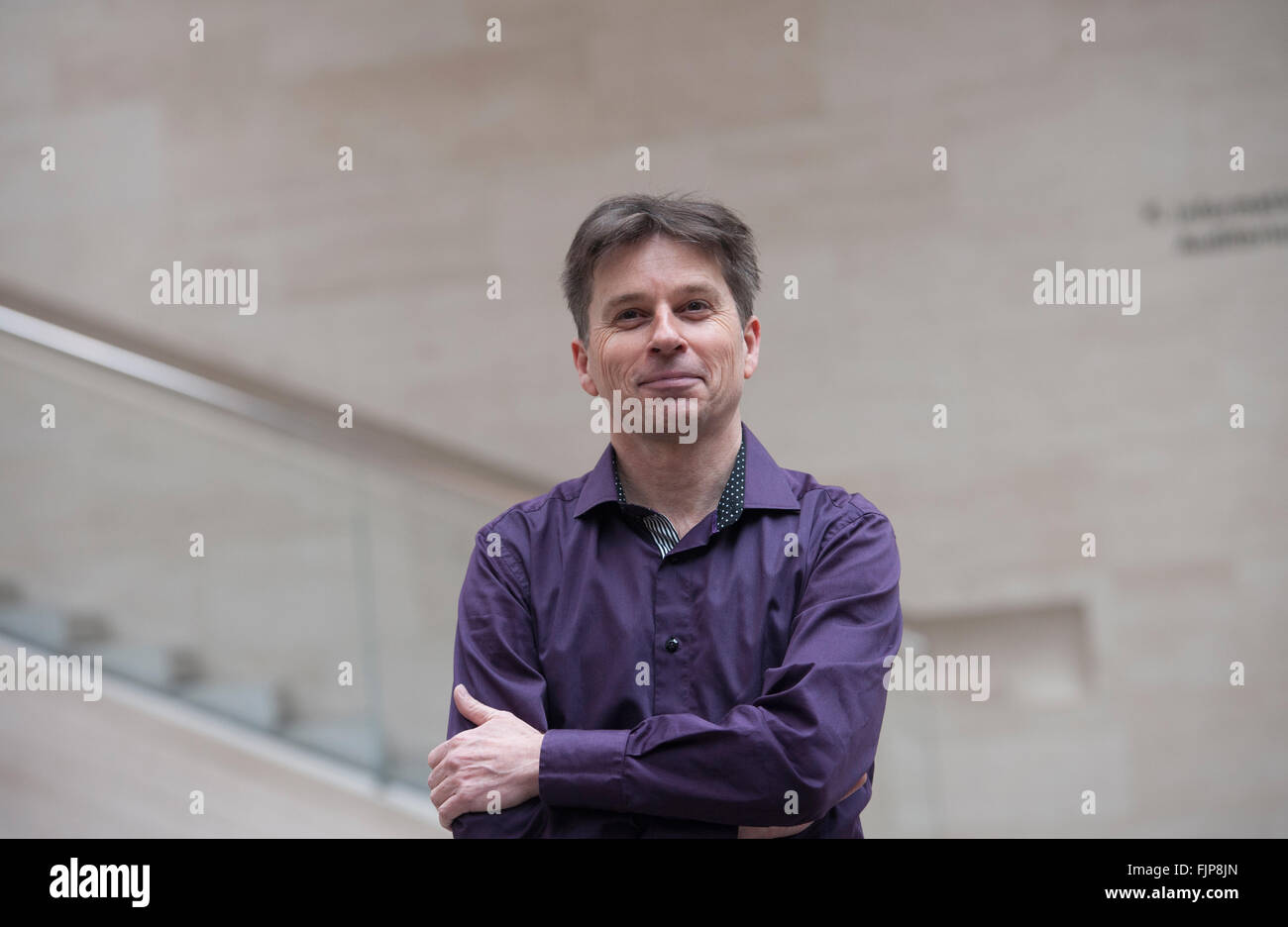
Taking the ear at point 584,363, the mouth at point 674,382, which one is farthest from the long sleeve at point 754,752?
the ear at point 584,363

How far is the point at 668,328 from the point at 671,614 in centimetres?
47

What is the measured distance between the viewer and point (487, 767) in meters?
1.87

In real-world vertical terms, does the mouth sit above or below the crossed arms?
above

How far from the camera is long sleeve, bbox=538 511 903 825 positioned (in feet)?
5.89

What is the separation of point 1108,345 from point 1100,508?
0.75m

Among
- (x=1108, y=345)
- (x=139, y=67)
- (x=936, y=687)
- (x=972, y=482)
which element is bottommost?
(x=936, y=687)

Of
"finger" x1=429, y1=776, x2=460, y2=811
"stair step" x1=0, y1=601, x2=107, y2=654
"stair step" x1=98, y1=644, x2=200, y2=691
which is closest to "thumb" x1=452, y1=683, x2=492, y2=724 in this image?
"finger" x1=429, y1=776, x2=460, y2=811

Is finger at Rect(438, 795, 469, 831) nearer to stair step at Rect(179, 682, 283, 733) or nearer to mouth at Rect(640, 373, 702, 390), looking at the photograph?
mouth at Rect(640, 373, 702, 390)

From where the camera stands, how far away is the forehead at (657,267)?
6.61 ft

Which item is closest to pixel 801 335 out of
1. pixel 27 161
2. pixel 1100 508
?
pixel 1100 508

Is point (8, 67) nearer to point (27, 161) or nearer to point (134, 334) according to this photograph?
point (27, 161)

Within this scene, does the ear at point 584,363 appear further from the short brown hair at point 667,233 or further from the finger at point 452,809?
the finger at point 452,809

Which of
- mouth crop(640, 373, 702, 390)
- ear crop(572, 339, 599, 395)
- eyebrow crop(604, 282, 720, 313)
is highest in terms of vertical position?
eyebrow crop(604, 282, 720, 313)
